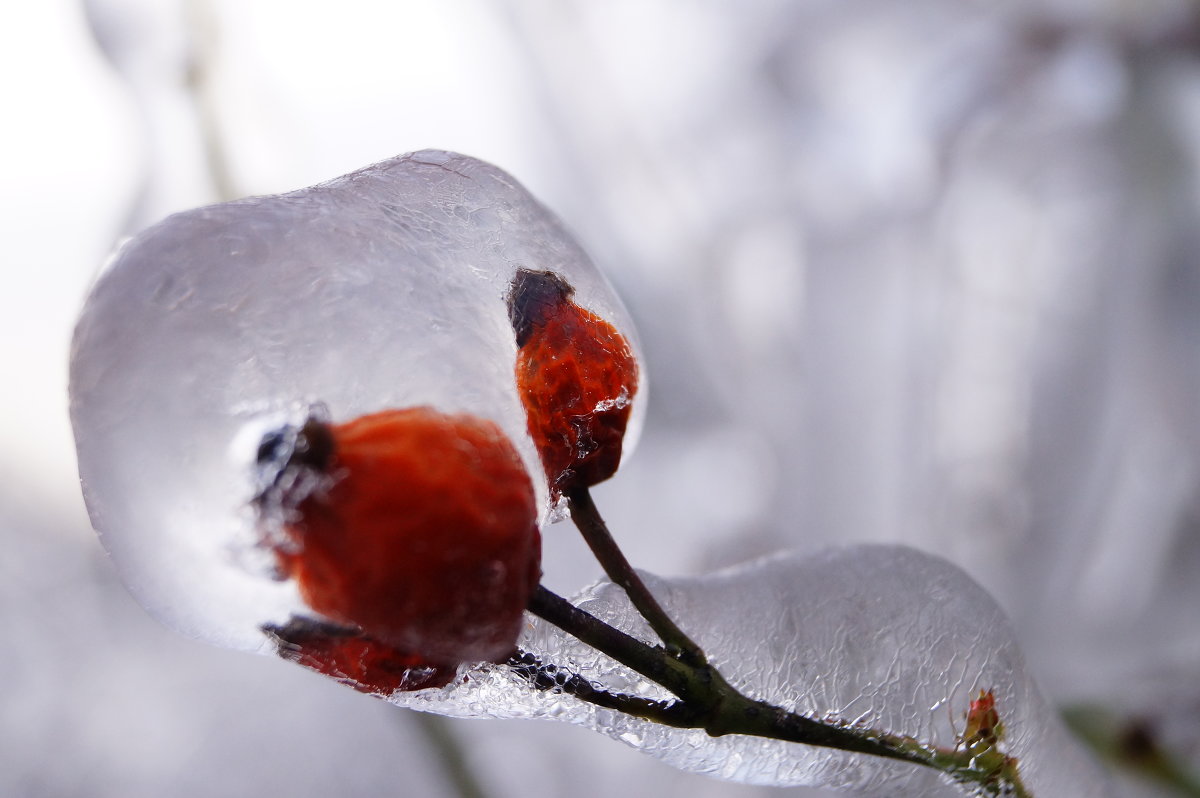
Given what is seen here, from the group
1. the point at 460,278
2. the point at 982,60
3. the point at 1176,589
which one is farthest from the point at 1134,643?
the point at 460,278

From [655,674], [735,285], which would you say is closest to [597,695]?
[655,674]

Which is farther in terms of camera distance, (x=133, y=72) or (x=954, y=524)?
(x=954, y=524)

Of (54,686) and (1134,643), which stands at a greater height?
(54,686)

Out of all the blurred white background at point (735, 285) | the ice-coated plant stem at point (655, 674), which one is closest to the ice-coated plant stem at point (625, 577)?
the ice-coated plant stem at point (655, 674)

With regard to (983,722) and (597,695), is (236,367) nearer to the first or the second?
(597,695)

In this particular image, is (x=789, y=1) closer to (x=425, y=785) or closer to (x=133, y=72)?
(x=133, y=72)
